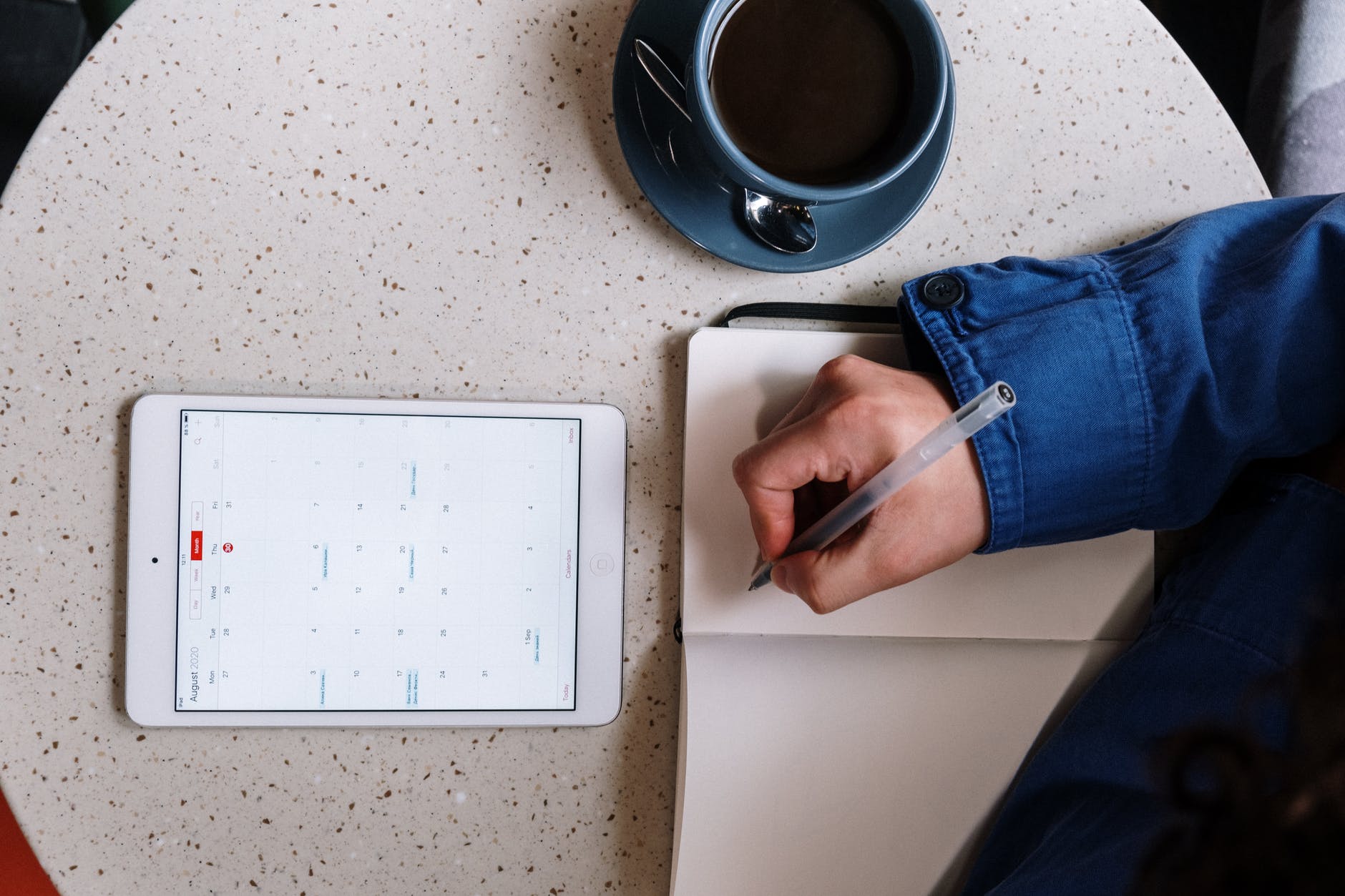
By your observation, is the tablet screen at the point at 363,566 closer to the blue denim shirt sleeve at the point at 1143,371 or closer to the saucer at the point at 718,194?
the saucer at the point at 718,194

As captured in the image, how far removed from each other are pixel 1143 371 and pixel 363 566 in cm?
51

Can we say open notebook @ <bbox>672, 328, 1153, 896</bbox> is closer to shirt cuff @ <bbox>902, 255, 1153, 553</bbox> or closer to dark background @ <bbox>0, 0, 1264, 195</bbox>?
shirt cuff @ <bbox>902, 255, 1153, 553</bbox>

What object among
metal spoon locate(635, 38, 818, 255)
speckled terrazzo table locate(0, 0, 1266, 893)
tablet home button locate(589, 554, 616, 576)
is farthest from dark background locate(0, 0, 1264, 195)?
tablet home button locate(589, 554, 616, 576)

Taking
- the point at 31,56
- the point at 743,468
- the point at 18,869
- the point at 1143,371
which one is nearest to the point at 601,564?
the point at 743,468

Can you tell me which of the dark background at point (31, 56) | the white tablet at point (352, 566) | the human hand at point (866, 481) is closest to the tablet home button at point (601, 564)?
the white tablet at point (352, 566)

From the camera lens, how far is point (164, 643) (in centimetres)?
54

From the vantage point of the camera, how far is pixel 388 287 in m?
0.56

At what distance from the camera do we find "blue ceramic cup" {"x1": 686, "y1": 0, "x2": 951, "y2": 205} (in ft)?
1.50

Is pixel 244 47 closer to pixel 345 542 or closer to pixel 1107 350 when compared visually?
pixel 345 542

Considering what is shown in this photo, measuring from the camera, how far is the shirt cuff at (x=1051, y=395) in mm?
491

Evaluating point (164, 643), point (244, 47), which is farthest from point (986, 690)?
point (244, 47)

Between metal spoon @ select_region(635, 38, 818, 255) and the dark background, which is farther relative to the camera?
the dark background

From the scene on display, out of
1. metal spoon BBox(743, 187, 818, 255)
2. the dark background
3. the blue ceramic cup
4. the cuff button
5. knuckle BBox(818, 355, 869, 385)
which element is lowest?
knuckle BBox(818, 355, 869, 385)

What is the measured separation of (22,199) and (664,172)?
423 millimetres
